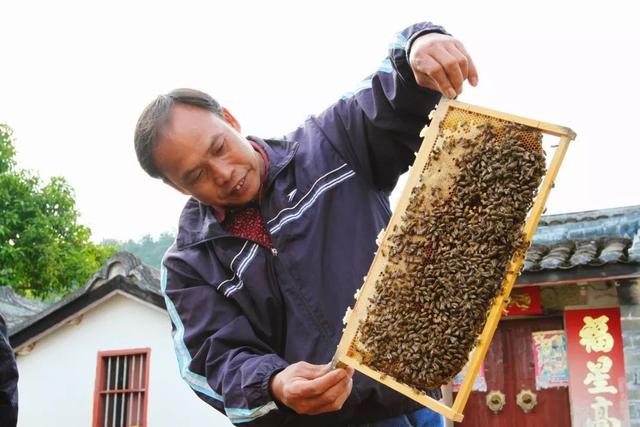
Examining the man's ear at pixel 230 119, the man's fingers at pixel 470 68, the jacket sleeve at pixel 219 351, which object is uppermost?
the man's ear at pixel 230 119

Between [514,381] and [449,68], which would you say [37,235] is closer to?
[514,381]

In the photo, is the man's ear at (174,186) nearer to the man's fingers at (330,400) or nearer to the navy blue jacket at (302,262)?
the navy blue jacket at (302,262)

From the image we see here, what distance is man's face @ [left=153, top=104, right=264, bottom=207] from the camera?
139 inches

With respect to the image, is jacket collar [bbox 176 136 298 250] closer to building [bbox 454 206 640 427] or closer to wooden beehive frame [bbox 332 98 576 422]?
wooden beehive frame [bbox 332 98 576 422]

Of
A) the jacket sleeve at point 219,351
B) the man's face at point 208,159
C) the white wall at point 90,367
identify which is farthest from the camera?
the white wall at point 90,367

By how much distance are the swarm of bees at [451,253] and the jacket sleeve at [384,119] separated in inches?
9.4

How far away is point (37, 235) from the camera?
30.2m

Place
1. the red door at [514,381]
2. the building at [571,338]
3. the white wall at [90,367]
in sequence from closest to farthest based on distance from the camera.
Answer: the building at [571,338] → the red door at [514,381] → the white wall at [90,367]

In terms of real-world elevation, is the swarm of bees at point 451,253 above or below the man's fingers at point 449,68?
below

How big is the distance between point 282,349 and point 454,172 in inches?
46.5

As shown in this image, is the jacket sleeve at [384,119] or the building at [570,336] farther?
the building at [570,336]

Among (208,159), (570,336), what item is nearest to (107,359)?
(570,336)

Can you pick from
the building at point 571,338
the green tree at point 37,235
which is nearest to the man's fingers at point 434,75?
the building at point 571,338

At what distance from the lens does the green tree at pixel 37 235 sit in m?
29.8
